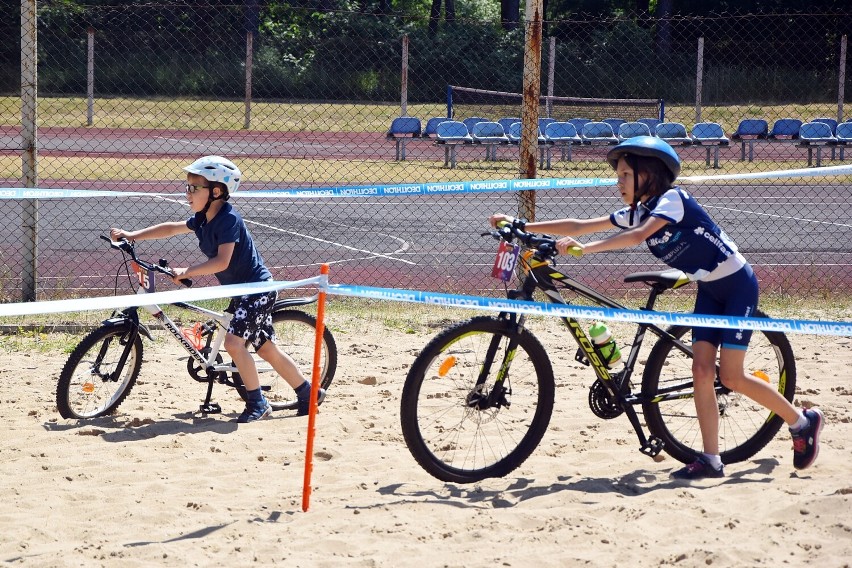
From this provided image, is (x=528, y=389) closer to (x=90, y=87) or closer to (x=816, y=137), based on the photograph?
(x=90, y=87)

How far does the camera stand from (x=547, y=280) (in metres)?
5.48

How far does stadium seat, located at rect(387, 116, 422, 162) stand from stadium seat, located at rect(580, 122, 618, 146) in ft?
12.8

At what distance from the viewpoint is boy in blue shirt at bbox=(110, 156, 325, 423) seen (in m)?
6.28

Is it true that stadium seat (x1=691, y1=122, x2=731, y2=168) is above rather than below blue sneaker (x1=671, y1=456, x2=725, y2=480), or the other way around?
above

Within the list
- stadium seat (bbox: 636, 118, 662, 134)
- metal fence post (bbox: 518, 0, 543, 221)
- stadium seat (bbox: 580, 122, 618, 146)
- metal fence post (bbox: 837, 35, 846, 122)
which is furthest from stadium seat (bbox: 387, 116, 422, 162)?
metal fence post (bbox: 518, 0, 543, 221)

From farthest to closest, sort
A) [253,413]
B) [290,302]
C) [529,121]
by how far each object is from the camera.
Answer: [529,121], [290,302], [253,413]

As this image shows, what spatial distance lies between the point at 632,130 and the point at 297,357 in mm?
19527

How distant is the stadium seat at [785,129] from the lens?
2773cm

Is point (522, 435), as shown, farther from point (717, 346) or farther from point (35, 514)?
point (35, 514)

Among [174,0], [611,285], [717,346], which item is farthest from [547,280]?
[174,0]

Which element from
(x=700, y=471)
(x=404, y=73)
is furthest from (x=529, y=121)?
(x=404, y=73)

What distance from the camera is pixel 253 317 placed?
255 inches

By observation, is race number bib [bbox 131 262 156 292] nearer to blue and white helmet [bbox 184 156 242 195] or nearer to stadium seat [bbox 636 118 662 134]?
blue and white helmet [bbox 184 156 242 195]

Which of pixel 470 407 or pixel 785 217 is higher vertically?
pixel 785 217
